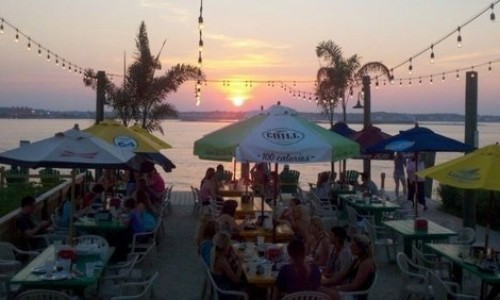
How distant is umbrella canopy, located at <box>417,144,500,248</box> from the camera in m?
7.81

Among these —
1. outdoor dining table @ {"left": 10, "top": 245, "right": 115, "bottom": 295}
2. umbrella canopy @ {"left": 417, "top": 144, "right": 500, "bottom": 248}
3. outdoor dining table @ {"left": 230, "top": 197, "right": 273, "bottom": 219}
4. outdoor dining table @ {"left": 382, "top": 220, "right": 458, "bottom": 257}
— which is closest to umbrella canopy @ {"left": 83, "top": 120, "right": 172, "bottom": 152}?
outdoor dining table @ {"left": 230, "top": 197, "right": 273, "bottom": 219}

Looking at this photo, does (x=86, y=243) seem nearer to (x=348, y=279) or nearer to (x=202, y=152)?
(x=202, y=152)

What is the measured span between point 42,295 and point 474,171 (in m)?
4.82

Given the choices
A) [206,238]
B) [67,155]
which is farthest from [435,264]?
[67,155]

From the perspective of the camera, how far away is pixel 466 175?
8141 millimetres

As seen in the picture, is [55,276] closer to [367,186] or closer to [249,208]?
[249,208]

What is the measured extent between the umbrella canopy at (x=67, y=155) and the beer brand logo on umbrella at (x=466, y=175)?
12.7 ft

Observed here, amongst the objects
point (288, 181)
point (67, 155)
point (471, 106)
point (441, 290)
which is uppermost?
point (471, 106)

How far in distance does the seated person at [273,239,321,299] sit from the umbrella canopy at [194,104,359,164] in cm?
162

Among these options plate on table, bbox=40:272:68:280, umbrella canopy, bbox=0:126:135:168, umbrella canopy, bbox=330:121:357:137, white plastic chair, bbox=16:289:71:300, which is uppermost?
umbrella canopy, bbox=330:121:357:137

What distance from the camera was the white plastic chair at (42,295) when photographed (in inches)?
254

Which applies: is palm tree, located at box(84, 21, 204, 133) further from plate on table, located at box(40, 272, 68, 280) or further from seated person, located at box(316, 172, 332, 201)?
plate on table, located at box(40, 272, 68, 280)

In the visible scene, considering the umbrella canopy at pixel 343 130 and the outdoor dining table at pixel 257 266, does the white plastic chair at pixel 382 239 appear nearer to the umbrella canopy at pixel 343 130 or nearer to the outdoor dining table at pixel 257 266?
the outdoor dining table at pixel 257 266

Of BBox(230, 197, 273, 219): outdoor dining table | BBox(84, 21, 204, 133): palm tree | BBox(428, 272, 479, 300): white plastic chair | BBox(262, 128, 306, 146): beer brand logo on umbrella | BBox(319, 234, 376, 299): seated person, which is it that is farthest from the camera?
BBox(84, 21, 204, 133): palm tree
